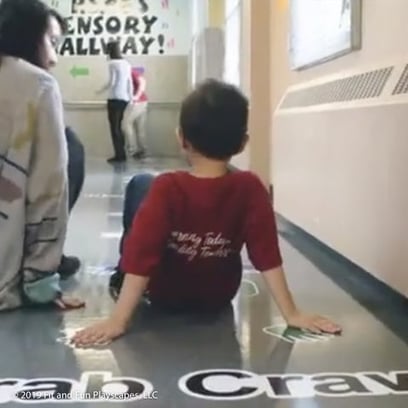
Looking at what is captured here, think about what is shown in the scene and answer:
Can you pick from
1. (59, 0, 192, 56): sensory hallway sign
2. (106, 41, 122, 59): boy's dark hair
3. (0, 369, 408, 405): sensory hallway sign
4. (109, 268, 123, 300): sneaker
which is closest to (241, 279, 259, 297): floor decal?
(109, 268, 123, 300): sneaker

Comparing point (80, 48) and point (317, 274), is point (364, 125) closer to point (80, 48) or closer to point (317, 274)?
point (317, 274)

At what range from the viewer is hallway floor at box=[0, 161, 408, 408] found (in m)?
1.77

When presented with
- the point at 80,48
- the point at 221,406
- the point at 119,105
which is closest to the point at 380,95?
the point at 221,406

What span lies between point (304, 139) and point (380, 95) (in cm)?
120

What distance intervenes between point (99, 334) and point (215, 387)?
467 mm

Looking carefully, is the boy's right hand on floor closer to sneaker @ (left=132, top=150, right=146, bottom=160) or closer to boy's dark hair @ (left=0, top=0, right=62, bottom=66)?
boy's dark hair @ (left=0, top=0, right=62, bottom=66)

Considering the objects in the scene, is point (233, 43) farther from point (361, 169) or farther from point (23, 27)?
point (23, 27)

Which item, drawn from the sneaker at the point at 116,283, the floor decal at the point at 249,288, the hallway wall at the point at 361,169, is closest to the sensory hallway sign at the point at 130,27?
the hallway wall at the point at 361,169

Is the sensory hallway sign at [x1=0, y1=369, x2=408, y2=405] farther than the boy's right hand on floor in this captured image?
No

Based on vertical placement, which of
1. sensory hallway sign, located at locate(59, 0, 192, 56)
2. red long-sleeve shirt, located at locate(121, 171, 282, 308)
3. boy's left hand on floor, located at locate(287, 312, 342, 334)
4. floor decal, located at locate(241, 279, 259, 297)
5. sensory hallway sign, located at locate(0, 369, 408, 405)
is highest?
sensory hallway sign, located at locate(59, 0, 192, 56)

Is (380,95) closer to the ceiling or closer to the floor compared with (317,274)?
closer to the ceiling

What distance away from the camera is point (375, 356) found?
2.06 metres

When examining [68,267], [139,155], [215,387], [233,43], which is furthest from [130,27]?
[215,387]

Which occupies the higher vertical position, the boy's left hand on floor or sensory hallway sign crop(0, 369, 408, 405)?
the boy's left hand on floor
